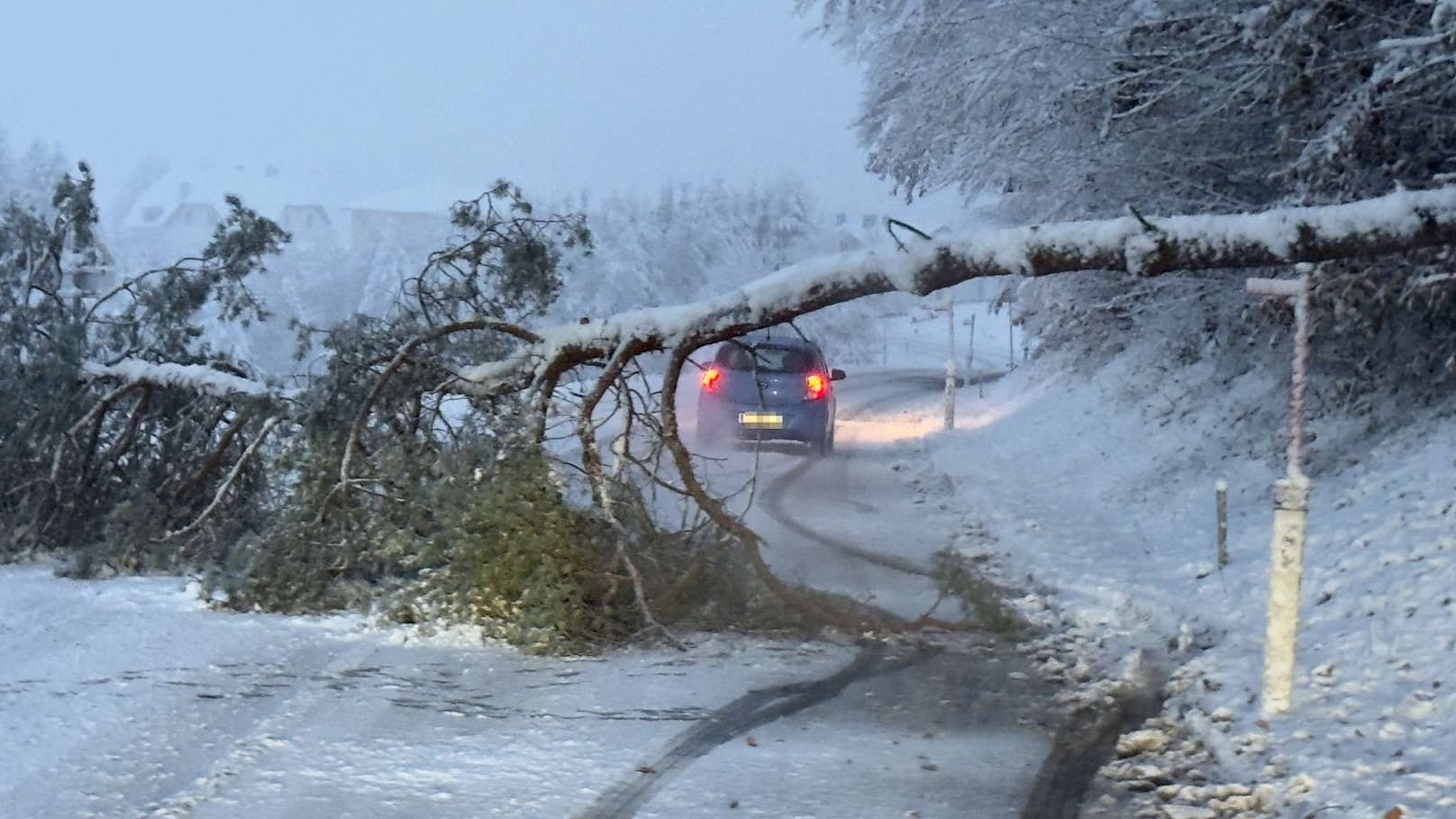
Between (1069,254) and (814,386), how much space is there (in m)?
9.92

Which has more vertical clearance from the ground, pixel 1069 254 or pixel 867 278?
pixel 1069 254

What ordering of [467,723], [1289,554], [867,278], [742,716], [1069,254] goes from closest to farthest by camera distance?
[1289,554]
[467,723]
[742,716]
[1069,254]
[867,278]

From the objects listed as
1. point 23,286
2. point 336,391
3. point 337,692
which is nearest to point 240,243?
point 23,286

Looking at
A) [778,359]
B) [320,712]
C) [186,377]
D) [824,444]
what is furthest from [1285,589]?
[824,444]

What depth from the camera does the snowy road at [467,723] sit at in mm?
5176

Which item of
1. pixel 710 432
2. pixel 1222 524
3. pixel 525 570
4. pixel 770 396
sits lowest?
pixel 525 570

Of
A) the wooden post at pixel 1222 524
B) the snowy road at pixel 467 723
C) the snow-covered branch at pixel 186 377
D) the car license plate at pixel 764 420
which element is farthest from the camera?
the car license plate at pixel 764 420

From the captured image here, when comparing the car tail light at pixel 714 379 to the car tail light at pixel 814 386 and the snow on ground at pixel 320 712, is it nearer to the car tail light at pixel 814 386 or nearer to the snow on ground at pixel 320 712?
the car tail light at pixel 814 386

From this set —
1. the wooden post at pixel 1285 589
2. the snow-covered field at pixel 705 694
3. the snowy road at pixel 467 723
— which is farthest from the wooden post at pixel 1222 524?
the wooden post at pixel 1285 589

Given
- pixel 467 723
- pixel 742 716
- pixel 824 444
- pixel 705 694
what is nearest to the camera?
pixel 467 723

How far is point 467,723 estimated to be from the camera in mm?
6152

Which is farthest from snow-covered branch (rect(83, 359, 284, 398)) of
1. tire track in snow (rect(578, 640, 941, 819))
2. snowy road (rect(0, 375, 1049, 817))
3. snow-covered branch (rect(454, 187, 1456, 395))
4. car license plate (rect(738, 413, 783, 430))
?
car license plate (rect(738, 413, 783, 430))

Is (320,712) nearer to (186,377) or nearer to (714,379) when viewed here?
(186,377)

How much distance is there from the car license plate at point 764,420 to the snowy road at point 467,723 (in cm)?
791
